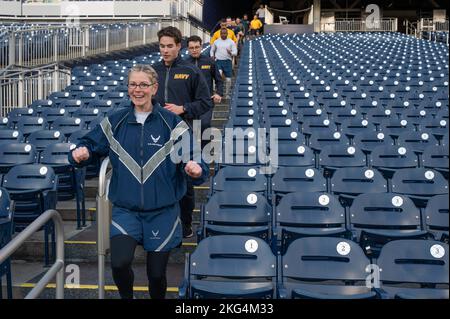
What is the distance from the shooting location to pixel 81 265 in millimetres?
5539

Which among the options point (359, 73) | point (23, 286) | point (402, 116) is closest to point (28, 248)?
point (23, 286)

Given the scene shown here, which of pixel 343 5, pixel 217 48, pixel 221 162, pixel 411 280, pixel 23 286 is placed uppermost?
pixel 343 5

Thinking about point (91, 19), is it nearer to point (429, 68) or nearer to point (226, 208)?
point (429, 68)

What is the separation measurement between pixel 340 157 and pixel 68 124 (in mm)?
4224

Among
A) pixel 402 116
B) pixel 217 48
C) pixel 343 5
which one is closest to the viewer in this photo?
pixel 402 116

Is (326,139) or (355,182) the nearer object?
(355,182)

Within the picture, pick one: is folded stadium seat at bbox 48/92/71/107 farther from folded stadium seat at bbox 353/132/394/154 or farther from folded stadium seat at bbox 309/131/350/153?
folded stadium seat at bbox 353/132/394/154

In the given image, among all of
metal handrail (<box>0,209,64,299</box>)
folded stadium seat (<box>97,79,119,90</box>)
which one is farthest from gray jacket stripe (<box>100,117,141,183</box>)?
folded stadium seat (<box>97,79,119,90</box>)

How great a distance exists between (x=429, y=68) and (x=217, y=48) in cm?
635

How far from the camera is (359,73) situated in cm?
1534

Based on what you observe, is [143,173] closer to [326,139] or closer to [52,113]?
[326,139]

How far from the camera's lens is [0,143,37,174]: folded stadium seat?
23.4 feet

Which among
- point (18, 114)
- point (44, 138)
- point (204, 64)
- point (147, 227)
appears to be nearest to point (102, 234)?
point (147, 227)

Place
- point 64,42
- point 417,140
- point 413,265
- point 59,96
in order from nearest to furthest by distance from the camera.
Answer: point 413,265
point 417,140
point 59,96
point 64,42
